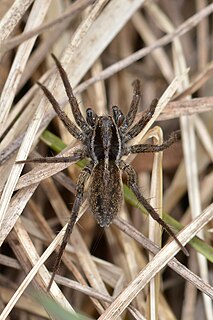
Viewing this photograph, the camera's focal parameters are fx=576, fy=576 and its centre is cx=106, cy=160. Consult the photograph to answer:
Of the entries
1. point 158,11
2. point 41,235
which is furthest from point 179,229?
point 158,11

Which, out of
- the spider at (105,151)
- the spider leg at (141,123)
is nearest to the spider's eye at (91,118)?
the spider at (105,151)

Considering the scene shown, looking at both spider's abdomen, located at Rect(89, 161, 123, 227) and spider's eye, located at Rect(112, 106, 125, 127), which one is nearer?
spider's abdomen, located at Rect(89, 161, 123, 227)

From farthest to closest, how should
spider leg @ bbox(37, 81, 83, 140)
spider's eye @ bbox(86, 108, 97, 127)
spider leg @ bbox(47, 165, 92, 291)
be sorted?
1. spider's eye @ bbox(86, 108, 97, 127)
2. spider leg @ bbox(37, 81, 83, 140)
3. spider leg @ bbox(47, 165, 92, 291)

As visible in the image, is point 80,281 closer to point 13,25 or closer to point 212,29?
point 13,25

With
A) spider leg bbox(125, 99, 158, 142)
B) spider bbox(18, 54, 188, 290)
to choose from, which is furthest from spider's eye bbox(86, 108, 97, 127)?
spider leg bbox(125, 99, 158, 142)

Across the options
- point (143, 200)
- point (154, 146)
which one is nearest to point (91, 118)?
point (154, 146)

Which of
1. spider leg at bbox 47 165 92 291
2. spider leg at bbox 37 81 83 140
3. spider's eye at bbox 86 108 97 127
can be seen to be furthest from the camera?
spider's eye at bbox 86 108 97 127

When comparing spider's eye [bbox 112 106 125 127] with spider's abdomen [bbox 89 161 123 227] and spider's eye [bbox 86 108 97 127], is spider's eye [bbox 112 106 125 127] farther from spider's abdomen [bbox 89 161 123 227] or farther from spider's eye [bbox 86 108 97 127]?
spider's abdomen [bbox 89 161 123 227]

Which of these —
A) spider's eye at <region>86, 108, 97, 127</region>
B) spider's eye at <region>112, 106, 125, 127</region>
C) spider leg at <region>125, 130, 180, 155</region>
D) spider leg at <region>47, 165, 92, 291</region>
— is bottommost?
spider leg at <region>47, 165, 92, 291</region>
